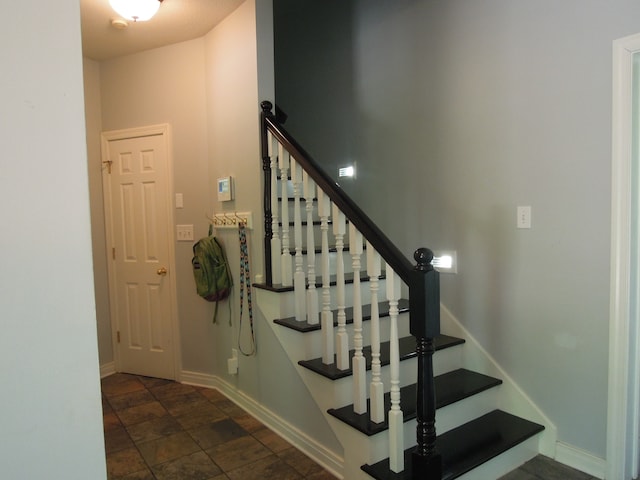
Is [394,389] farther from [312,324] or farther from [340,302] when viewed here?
[312,324]

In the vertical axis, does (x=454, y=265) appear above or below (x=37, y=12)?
below

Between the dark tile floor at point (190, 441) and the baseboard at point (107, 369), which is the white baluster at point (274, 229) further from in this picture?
the baseboard at point (107, 369)

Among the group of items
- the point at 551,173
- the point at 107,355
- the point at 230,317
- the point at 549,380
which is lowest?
the point at 107,355

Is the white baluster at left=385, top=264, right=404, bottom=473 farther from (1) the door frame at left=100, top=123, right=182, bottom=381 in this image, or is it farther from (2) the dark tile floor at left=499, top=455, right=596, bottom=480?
(1) the door frame at left=100, top=123, right=182, bottom=381

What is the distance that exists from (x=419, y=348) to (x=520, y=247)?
1.00m

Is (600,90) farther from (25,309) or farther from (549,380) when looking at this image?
(25,309)

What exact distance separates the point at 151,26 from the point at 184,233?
4.82ft

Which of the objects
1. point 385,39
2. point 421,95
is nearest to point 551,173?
point 421,95

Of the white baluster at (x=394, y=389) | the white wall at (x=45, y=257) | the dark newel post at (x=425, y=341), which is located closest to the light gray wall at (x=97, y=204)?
the white baluster at (x=394, y=389)

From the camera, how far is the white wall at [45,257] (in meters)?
0.62

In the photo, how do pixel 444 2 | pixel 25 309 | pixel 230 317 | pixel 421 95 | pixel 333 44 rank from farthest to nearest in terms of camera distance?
pixel 333 44 → pixel 230 317 → pixel 421 95 → pixel 444 2 → pixel 25 309

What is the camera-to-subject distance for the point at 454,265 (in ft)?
8.41

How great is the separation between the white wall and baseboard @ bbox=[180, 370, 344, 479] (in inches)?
63.6

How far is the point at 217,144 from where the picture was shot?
2979 mm
